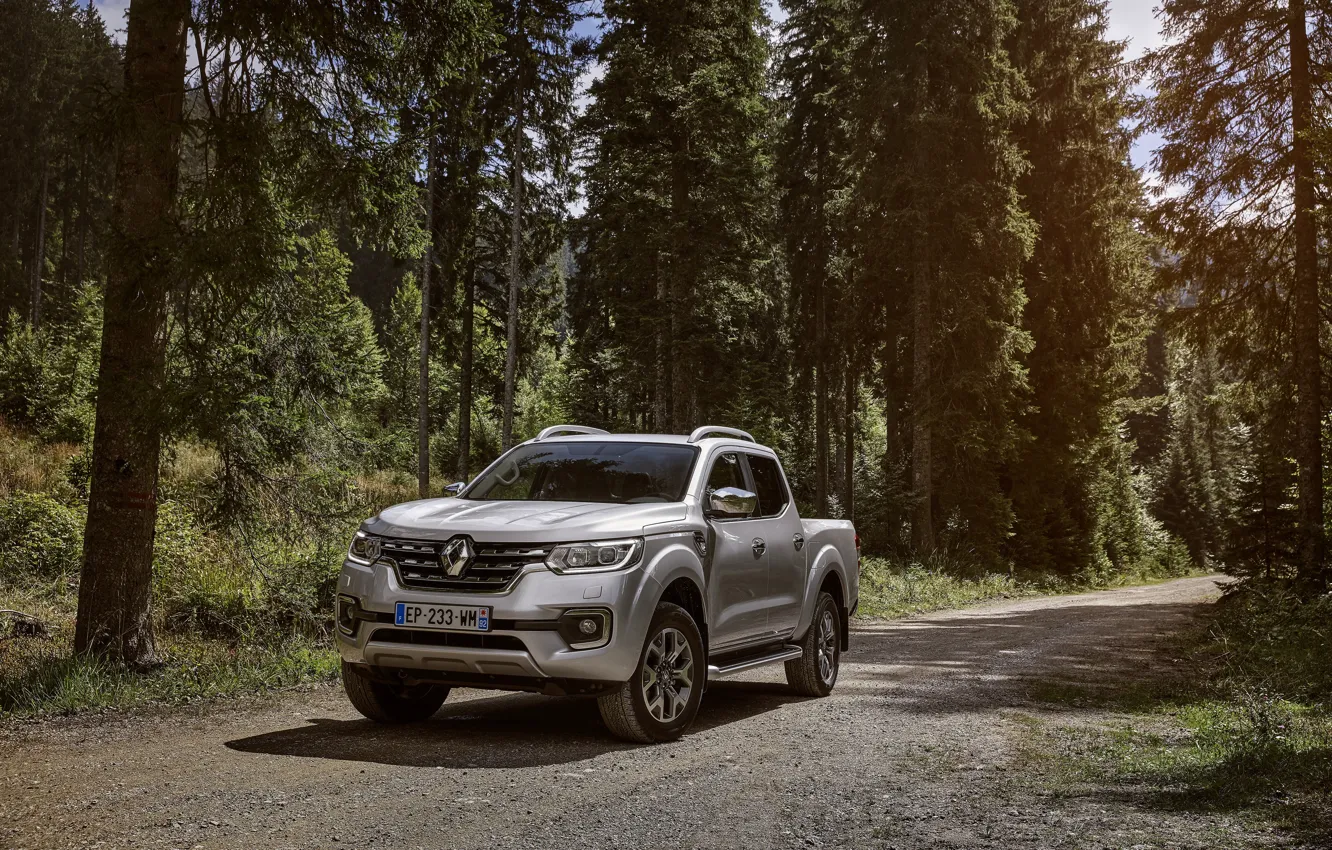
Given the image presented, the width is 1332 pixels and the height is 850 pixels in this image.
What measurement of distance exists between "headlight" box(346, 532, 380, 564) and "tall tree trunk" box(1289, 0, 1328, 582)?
630 inches

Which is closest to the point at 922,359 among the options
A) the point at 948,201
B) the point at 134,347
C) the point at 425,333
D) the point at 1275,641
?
the point at 948,201

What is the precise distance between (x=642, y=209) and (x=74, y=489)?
14.1m

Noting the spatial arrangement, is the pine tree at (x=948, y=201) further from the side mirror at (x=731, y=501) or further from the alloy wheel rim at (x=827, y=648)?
the side mirror at (x=731, y=501)

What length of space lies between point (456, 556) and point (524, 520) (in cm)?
47

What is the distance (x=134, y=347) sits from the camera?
366 inches

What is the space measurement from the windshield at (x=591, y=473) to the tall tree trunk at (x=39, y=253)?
150ft

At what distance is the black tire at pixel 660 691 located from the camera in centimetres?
680

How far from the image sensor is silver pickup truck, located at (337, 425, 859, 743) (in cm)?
653

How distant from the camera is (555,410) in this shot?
66125 mm

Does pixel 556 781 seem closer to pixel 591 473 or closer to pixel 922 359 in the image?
pixel 591 473

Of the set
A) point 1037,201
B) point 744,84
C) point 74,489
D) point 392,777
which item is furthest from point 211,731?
point 1037,201

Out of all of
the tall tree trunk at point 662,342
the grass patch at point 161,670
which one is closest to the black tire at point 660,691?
the grass patch at point 161,670

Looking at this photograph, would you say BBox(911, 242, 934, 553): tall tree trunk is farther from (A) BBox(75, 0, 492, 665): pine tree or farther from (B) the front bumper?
(B) the front bumper

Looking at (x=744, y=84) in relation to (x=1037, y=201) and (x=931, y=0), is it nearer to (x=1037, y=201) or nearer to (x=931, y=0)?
(x=931, y=0)
